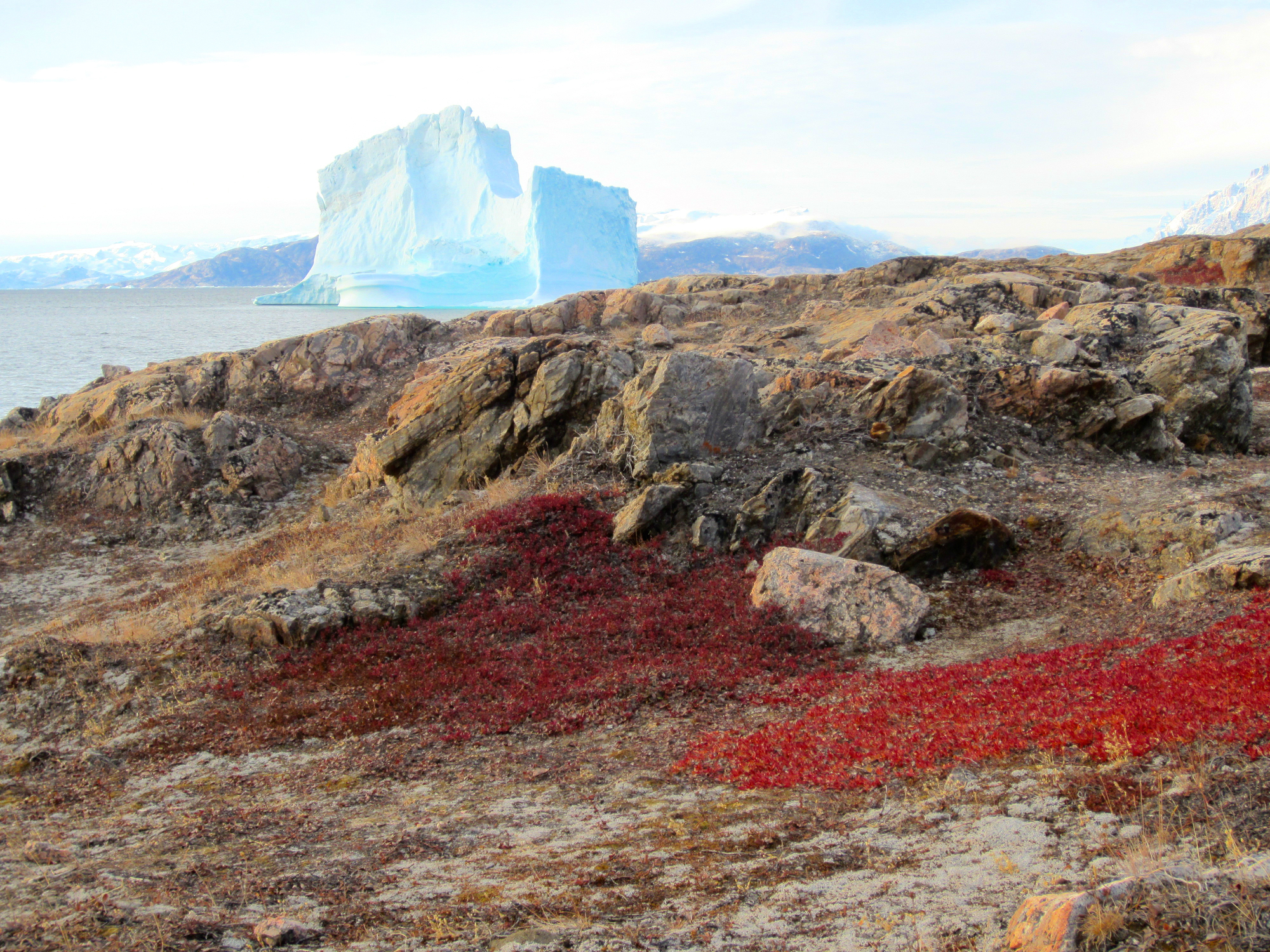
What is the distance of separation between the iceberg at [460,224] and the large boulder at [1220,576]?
289ft

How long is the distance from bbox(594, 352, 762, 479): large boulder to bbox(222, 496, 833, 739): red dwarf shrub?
279cm

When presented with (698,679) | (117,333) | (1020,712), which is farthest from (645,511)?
(117,333)

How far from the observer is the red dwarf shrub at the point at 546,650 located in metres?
10.4

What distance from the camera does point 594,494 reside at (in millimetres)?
16500

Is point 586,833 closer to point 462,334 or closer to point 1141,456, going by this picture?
point 1141,456

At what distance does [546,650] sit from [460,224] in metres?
100

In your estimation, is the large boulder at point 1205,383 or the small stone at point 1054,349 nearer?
the large boulder at point 1205,383

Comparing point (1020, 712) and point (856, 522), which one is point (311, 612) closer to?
point (856, 522)

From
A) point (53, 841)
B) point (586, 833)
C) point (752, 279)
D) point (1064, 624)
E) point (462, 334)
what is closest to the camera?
point (586, 833)

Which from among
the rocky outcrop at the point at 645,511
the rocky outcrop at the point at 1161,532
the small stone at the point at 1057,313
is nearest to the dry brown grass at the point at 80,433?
the rocky outcrop at the point at 645,511

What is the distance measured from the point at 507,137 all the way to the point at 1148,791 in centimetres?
11380

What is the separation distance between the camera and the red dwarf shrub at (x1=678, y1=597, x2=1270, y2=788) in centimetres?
656

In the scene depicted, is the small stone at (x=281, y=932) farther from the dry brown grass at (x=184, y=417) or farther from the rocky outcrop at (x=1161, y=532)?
the dry brown grass at (x=184, y=417)

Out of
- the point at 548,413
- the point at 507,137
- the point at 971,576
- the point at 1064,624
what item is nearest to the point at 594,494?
the point at 548,413
